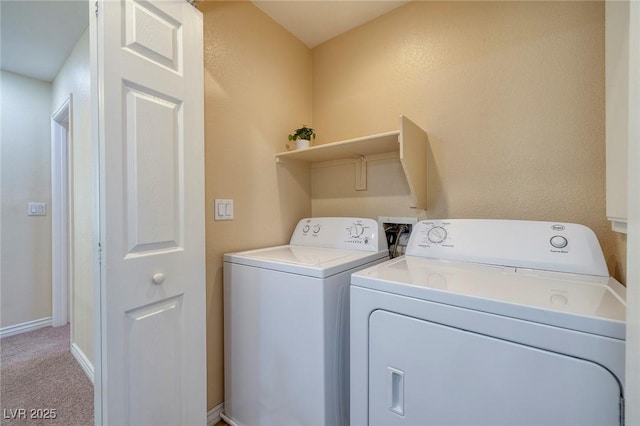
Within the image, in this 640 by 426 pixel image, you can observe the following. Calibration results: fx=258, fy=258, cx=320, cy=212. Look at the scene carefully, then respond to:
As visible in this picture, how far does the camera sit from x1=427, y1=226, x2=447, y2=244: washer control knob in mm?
1352

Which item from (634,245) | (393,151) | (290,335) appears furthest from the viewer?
(393,151)

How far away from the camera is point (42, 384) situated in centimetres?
164

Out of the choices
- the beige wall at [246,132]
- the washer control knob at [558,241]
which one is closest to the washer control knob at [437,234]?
the washer control knob at [558,241]

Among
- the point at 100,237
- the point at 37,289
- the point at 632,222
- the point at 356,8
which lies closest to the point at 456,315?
the point at 632,222

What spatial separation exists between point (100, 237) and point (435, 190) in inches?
65.7

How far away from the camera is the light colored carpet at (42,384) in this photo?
1409mm

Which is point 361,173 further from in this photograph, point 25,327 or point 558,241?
point 25,327

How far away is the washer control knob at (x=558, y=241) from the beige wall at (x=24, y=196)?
3.64 m

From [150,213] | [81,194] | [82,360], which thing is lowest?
[82,360]

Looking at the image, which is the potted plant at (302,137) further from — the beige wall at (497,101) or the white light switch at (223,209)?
the white light switch at (223,209)

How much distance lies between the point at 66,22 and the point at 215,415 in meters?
2.57

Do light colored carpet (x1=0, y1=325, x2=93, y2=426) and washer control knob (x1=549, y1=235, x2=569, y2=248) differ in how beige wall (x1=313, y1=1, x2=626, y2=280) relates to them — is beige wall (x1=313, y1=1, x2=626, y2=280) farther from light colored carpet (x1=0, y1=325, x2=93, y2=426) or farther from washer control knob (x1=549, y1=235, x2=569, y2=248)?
light colored carpet (x1=0, y1=325, x2=93, y2=426)

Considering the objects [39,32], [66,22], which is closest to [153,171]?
[66,22]

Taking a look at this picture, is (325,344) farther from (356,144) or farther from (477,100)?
(477,100)
